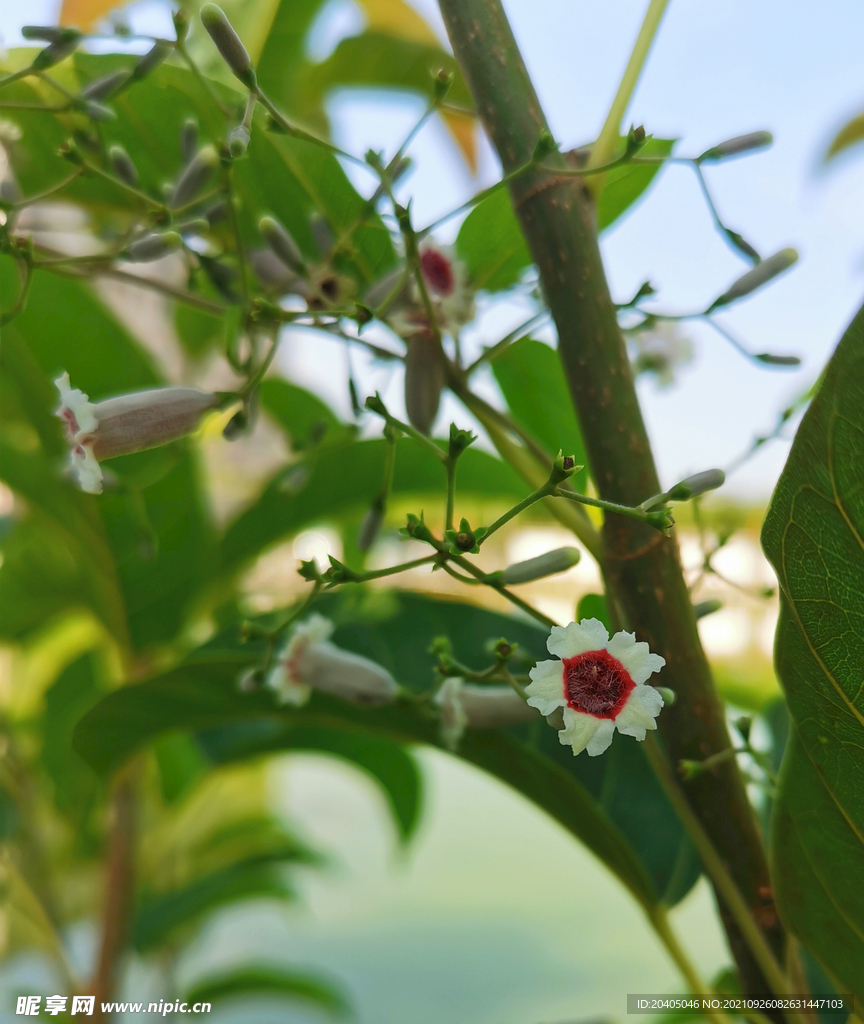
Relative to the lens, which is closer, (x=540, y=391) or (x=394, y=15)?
(x=540, y=391)

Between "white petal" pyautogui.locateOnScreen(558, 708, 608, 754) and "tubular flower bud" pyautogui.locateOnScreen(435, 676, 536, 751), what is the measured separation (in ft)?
0.20

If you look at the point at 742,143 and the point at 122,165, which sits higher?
the point at 122,165

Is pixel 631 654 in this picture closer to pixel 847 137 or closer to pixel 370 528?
pixel 370 528

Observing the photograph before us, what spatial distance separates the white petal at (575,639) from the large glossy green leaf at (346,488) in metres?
0.29

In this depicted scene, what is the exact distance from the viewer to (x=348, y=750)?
1.75 feet

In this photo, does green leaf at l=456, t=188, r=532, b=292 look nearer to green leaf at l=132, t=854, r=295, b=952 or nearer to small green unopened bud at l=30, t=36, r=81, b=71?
small green unopened bud at l=30, t=36, r=81, b=71

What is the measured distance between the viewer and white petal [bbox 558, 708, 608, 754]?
20 cm

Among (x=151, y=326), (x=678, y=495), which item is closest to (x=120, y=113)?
(x=678, y=495)

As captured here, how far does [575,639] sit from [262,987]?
0.65 m

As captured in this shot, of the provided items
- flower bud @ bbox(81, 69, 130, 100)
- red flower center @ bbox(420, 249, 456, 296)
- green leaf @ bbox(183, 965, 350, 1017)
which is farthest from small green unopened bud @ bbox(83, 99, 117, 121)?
green leaf @ bbox(183, 965, 350, 1017)

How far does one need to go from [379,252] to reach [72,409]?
0.15 meters

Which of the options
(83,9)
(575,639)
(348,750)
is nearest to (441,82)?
(575,639)

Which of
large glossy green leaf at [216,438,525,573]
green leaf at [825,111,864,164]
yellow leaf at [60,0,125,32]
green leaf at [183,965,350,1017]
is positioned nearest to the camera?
large glossy green leaf at [216,438,525,573]

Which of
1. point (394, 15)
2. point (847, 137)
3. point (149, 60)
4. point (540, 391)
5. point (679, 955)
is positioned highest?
point (394, 15)
